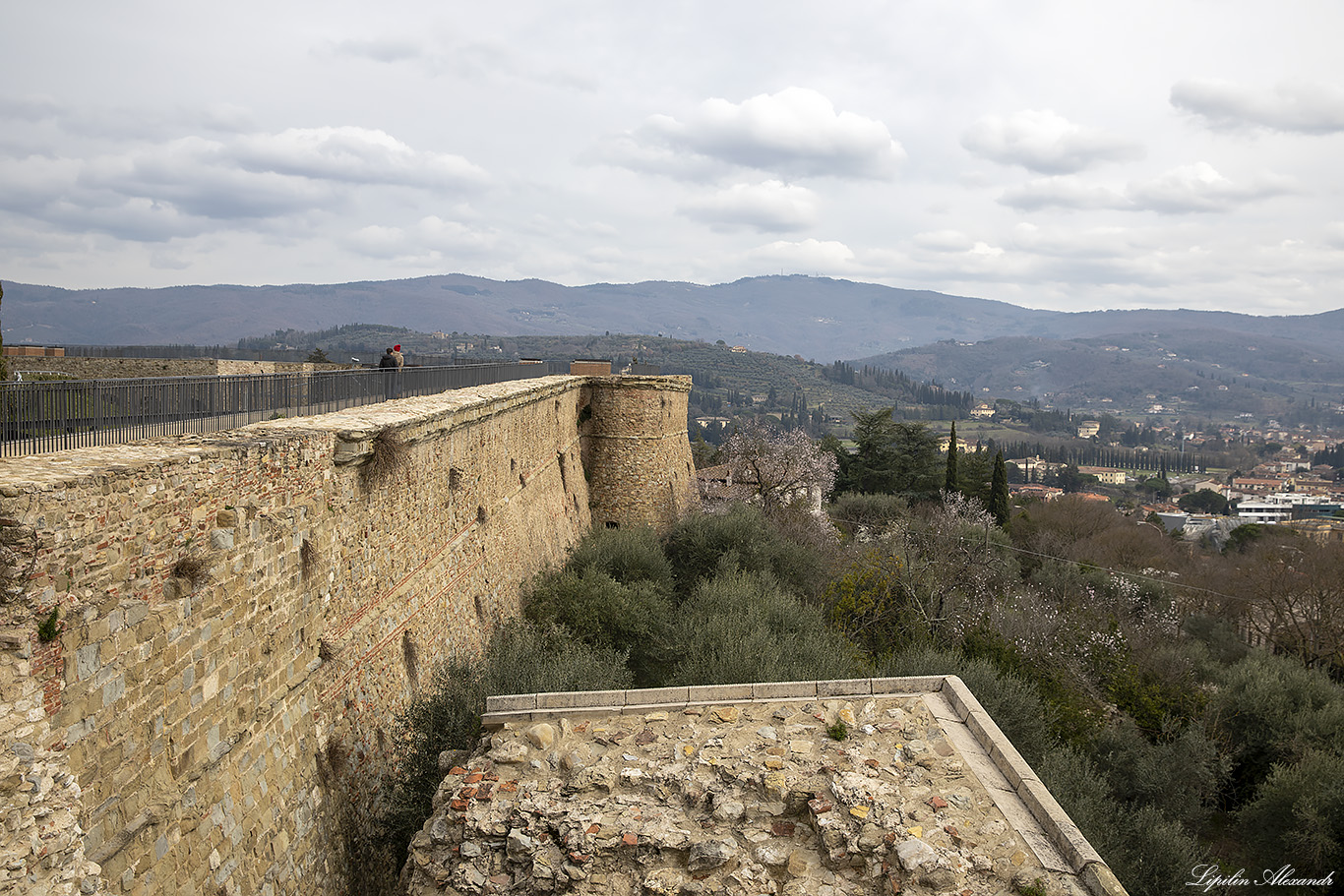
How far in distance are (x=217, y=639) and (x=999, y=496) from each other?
44970 mm

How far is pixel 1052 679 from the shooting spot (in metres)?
18.7

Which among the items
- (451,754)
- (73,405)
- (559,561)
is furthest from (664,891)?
(559,561)

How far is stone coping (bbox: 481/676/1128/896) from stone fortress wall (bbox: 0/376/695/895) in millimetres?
1762

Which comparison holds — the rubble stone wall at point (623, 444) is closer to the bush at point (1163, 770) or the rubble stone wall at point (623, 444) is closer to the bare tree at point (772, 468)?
the bare tree at point (772, 468)

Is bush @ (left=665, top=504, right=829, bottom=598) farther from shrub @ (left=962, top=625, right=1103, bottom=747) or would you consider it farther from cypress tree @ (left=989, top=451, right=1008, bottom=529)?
cypress tree @ (left=989, top=451, right=1008, bottom=529)

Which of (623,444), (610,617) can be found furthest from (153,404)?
(623,444)

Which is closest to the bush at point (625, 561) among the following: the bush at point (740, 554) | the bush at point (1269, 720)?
the bush at point (740, 554)

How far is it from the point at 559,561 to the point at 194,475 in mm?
13168

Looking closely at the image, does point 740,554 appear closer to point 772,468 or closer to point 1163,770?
point 1163,770

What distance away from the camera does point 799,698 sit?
8578 millimetres

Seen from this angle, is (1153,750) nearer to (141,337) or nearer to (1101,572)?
(1101,572)

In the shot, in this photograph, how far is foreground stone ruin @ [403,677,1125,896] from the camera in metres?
6.30

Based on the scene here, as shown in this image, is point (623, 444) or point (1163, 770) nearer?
point (1163, 770)

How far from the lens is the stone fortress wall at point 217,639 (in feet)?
14.0
